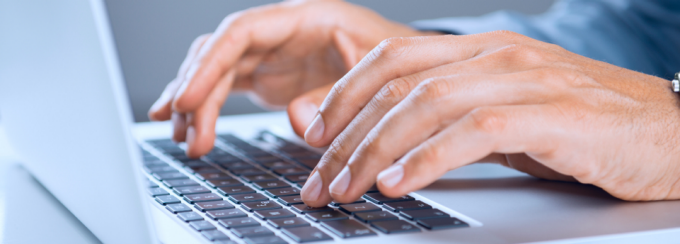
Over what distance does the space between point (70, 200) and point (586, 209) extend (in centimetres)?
48

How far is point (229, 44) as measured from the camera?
948mm

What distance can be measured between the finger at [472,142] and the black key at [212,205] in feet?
0.51

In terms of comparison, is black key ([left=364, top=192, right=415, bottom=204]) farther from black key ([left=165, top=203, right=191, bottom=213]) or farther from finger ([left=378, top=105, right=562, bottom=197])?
black key ([left=165, top=203, right=191, bottom=213])

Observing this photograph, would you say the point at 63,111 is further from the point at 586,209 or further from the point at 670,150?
the point at 670,150

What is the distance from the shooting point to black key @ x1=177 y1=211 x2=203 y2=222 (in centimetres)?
47

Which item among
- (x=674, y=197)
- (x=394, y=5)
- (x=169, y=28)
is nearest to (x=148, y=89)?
(x=169, y=28)

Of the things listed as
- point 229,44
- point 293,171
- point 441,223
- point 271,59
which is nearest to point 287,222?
point 441,223

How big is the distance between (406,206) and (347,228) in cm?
9

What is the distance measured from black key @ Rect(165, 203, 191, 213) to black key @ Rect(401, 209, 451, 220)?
20 centimetres

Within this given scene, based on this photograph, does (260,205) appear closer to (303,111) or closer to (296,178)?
(296,178)

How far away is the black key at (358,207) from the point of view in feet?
1.64

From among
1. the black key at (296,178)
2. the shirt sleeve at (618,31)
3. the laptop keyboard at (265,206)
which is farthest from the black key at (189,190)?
the shirt sleeve at (618,31)

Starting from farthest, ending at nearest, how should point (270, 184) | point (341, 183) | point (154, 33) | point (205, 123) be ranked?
point (154, 33)
point (205, 123)
point (270, 184)
point (341, 183)

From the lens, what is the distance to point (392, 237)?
43 centimetres
